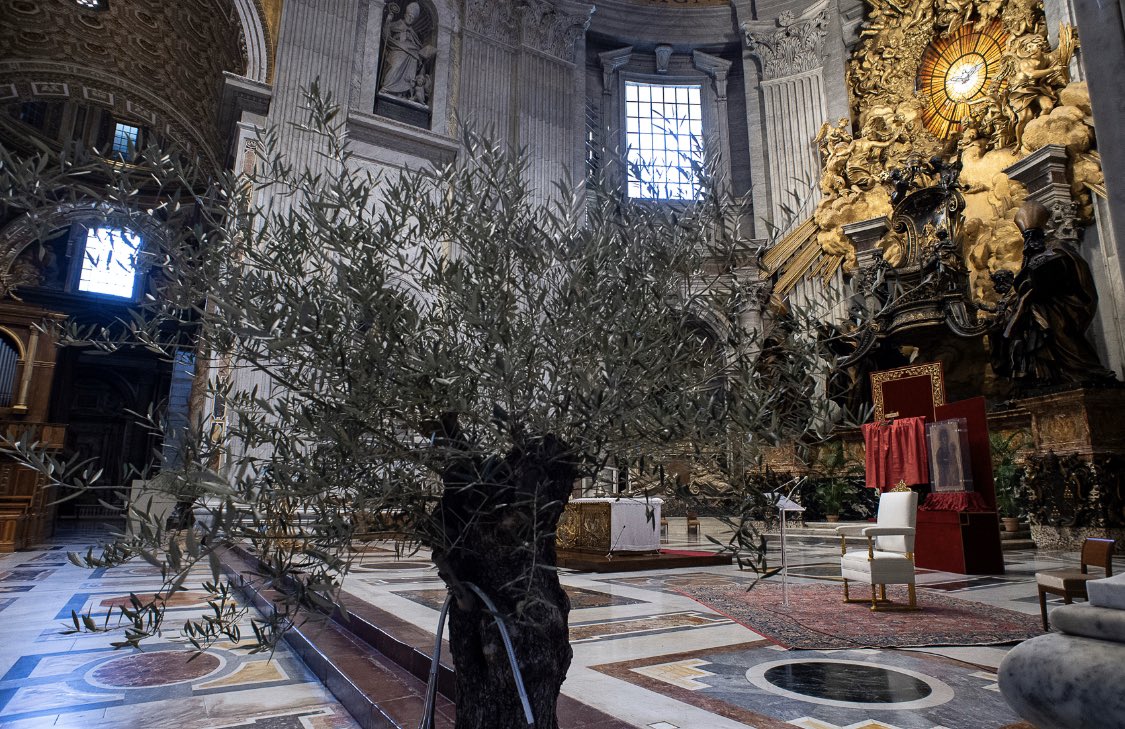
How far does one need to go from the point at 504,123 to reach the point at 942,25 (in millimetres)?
8295

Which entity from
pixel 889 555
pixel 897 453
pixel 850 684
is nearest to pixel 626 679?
pixel 850 684

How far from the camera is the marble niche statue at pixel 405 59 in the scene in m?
11.5

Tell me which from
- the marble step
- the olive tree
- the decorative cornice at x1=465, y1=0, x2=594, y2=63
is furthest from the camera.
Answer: the decorative cornice at x1=465, y1=0, x2=594, y2=63

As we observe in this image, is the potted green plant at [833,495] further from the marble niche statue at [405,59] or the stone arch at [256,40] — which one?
the stone arch at [256,40]

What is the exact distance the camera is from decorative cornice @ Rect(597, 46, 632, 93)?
15.9 m

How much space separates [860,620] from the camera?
3.71 m

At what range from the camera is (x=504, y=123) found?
41.5 feet

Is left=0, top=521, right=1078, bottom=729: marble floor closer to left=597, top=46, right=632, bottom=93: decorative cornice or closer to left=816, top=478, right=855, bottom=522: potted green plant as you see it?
left=816, top=478, right=855, bottom=522: potted green plant

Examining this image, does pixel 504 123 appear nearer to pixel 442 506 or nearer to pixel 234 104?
pixel 234 104

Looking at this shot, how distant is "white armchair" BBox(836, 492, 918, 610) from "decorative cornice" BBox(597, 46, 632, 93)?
1384 cm

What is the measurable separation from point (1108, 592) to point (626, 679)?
5.80 feet

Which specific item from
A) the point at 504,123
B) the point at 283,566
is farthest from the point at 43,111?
the point at 283,566

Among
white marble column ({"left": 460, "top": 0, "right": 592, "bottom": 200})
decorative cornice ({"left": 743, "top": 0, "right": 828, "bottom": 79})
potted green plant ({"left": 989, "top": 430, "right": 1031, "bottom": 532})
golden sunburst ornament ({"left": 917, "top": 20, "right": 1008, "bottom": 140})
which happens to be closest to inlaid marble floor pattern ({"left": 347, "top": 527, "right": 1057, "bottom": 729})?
potted green plant ({"left": 989, "top": 430, "right": 1031, "bottom": 532})

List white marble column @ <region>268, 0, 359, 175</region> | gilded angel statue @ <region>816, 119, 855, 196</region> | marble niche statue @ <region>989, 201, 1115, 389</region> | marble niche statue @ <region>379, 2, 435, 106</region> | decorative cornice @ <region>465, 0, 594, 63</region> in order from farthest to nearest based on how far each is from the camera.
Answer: decorative cornice @ <region>465, 0, 594, 63</region> → gilded angel statue @ <region>816, 119, 855, 196</region> → marble niche statue @ <region>379, 2, 435, 106</region> → white marble column @ <region>268, 0, 359, 175</region> → marble niche statue @ <region>989, 201, 1115, 389</region>
